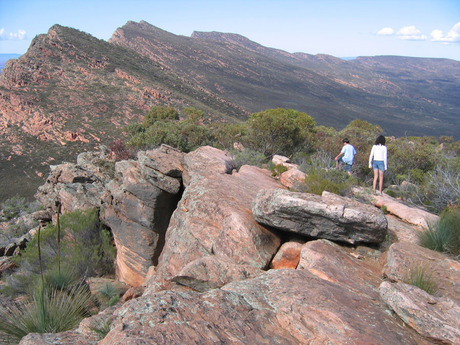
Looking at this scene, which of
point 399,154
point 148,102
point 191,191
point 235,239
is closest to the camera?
point 235,239

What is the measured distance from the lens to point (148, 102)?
36719 mm

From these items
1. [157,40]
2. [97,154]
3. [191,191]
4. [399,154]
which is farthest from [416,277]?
[157,40]

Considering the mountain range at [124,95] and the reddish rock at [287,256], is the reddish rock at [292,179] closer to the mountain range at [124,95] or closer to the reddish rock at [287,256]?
the reddish rock at [287,256]

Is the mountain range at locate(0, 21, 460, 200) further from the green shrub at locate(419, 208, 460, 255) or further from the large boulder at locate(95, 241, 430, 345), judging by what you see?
the green shrub at locate(419, 208, 460, 255)

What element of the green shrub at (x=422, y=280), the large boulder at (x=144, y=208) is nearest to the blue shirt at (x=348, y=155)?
the large boulder at (x=144, y=208)

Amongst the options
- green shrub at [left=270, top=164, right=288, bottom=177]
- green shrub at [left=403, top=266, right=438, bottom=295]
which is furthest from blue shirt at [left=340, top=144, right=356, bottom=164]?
green shrub at [left=403, top=266, right=438, bottom=295]

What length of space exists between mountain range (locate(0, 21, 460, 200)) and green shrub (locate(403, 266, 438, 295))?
78.7 feet

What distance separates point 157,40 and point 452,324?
95882 mm

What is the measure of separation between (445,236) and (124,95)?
3741 cm

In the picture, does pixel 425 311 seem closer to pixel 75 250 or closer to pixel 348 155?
pixel 348 155

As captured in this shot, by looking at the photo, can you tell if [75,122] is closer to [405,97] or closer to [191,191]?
[191,191]

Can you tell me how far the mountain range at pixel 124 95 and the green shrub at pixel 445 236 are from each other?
23852 mm

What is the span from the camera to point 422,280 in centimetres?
365

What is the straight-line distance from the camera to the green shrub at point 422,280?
11.9ft
